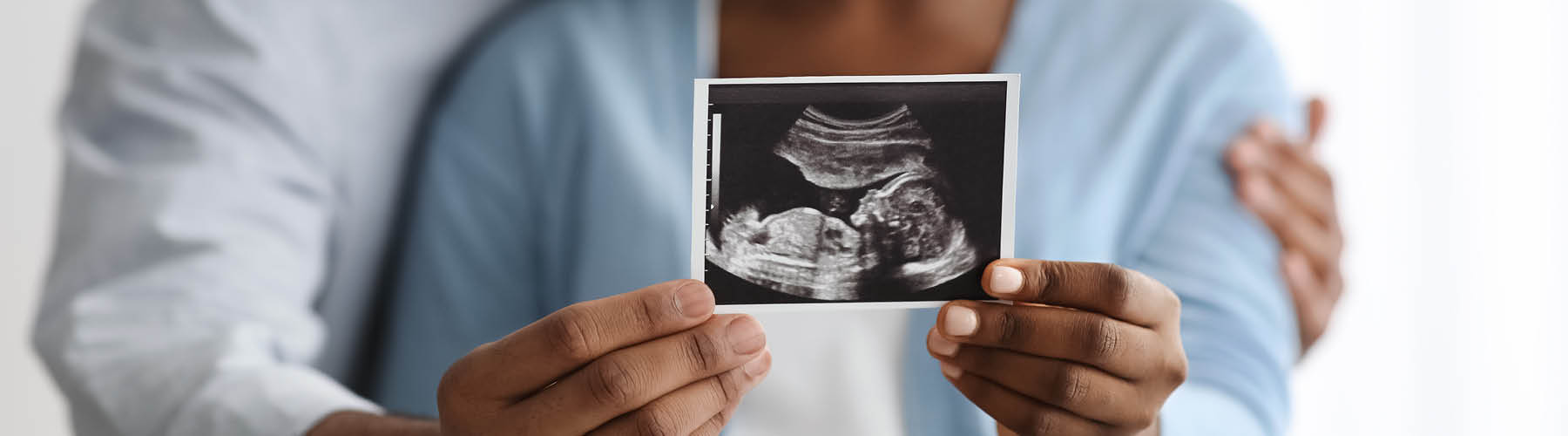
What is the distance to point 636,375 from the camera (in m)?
0.58

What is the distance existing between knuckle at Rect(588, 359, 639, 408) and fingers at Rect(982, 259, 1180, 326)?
25 cm

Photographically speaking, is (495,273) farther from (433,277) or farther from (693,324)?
(693,324)

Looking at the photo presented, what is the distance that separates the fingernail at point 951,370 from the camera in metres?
0.68

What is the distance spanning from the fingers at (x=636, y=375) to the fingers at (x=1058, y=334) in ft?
0.48

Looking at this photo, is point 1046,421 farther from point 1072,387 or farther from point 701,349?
point 701,349

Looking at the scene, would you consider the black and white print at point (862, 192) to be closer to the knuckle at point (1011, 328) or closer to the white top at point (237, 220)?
the knuckle at point (1011, 328)

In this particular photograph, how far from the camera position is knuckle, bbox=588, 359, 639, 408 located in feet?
1.89

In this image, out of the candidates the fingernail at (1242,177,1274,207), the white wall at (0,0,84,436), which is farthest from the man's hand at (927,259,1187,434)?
the white wall at (0,0,84,436)

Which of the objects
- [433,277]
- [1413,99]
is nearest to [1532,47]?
[1413,99]

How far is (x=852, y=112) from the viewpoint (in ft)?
2.14

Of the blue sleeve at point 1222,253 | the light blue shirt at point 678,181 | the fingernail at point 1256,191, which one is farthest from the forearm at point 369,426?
the fingernail at point 1256,191

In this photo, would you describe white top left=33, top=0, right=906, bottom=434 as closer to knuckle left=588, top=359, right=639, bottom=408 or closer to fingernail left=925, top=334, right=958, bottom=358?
fingernail left=925, top=334, right=958, bottom=358

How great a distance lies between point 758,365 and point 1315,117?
3.01 ft

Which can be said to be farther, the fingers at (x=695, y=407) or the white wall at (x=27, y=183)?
the white wall at (x=27, y=183)
